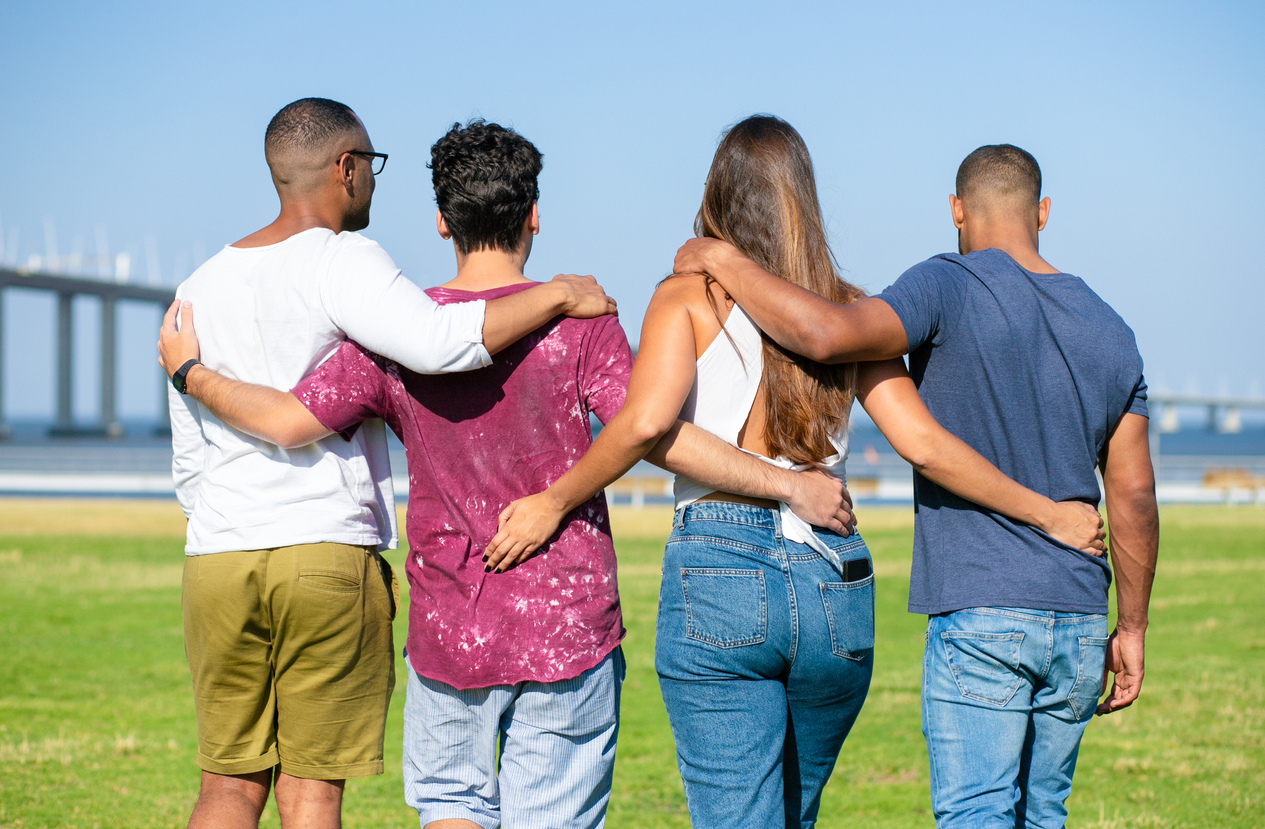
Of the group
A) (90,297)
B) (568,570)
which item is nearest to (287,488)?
(568,570)

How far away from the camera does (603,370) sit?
2363 millimetres

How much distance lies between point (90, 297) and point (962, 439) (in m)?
77.9

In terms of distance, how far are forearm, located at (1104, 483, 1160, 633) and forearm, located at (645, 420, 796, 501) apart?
859 mm

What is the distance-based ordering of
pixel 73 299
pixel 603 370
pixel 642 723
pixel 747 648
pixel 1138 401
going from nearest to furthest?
pixel 747 648
pixel 603 370
pixel 1138 401
pixel 642 723
pixel 73 299

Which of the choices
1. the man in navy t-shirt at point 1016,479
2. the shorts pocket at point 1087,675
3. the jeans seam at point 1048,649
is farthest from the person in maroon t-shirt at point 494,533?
the shorts pocket at point 1087,675

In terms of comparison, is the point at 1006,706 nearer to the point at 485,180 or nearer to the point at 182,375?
the point at 485,180

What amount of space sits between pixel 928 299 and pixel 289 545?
1.57 m

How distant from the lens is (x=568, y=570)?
2.31 meters

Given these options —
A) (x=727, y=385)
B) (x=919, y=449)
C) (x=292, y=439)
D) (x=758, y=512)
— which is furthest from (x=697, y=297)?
(x=292, y=439)

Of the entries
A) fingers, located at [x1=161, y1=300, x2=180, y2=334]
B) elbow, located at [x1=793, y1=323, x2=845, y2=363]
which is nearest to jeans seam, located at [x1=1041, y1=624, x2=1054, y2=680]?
elbow, located at [x1=793, y1=323, x2=845, y2=363]

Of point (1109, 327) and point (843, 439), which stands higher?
point (1109, 327)

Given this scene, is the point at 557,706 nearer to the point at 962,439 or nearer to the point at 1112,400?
the point at 962,439

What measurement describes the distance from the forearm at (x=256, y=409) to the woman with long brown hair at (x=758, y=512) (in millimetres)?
536

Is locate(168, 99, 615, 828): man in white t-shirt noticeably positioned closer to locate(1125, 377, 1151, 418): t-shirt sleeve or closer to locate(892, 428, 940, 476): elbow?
locate(892, 428, 940, 476): elbow
